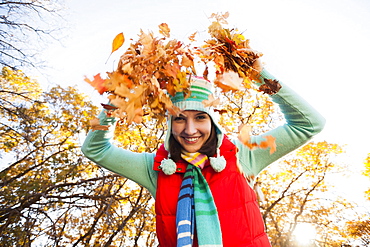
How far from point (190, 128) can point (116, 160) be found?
55 centimetres

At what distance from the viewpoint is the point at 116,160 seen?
166 cm

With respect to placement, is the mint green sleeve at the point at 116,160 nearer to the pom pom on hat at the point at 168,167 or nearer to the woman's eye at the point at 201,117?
the pom pom on hat at the point at 168,167

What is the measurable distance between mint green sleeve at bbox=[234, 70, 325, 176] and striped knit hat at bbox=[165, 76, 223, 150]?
249mm

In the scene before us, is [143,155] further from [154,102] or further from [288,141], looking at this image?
[288,141]

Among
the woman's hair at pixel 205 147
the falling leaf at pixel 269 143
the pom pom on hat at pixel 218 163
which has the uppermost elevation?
the woman's hair at pixel 205 147

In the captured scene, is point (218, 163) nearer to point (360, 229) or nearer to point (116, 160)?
point (116, 160)

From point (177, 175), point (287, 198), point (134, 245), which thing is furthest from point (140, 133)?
point (287, 198)

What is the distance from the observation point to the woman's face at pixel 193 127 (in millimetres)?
1555

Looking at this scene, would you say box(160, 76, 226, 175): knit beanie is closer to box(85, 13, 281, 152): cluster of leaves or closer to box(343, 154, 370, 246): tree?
box(85, 13, 281, 152): cluster of leaves

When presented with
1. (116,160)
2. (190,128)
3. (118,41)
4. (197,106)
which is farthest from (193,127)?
(118,41)

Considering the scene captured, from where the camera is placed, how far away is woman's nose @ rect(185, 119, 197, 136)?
1520 mm

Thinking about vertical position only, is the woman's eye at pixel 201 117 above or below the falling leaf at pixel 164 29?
below

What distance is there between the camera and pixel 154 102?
43.7 inches

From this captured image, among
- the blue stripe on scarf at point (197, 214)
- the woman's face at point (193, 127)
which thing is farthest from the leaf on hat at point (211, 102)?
the blue stripe on scarf at point (197, 214)
